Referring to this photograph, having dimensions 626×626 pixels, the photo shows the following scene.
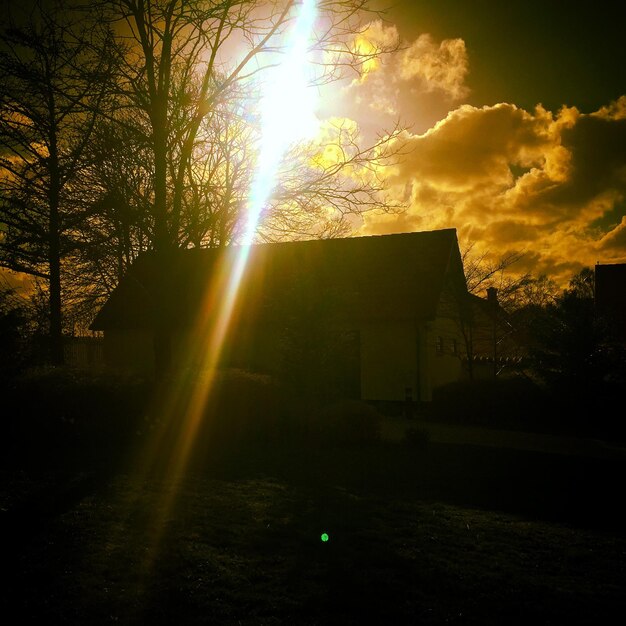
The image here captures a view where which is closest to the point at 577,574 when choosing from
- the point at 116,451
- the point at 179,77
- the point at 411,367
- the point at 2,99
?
the point at 116,451

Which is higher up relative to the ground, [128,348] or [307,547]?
[128,348]

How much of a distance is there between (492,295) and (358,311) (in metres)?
8.34

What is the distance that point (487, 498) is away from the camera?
29.1 feet

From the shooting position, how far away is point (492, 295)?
2677 centimetres

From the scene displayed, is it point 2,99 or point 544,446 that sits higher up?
point 2,99

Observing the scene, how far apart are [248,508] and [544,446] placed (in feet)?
31.5

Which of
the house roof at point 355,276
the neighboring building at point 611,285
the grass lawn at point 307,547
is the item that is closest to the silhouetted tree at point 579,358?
the house roof at point 355,276

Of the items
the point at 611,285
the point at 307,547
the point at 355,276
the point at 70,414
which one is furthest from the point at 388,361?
the point at 611,285

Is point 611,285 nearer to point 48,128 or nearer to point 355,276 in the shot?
point 355,276

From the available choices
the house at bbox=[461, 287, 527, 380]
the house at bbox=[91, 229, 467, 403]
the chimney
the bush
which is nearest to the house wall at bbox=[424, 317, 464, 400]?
the house at bbox=[91, 229, 467, 403]

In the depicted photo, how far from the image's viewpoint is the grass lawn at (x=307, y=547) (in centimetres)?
466

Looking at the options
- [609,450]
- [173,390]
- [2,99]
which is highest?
[2,99]

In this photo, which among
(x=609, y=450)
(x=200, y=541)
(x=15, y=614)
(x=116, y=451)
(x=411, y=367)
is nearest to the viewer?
(x=15, y=614)

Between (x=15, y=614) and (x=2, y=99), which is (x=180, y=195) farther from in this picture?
(x=15, y=614)
